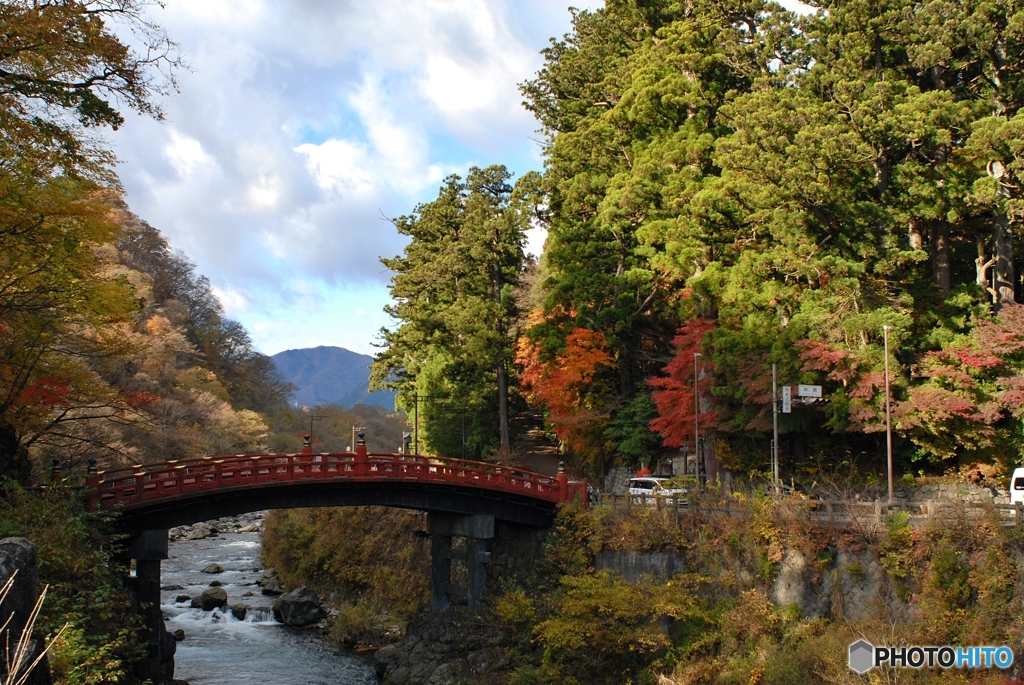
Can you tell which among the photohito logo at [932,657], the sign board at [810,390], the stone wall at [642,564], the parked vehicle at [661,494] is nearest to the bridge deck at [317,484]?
the parked vehicle at [661,494]

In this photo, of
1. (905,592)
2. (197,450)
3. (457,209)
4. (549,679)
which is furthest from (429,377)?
(905,592)

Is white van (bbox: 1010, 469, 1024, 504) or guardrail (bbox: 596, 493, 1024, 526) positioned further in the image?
white van (bbox: 1010, 469, 1024, 504)

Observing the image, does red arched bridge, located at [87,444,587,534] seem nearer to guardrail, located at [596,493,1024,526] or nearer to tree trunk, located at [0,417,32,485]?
tree trunk, located at [0,417,32,485]

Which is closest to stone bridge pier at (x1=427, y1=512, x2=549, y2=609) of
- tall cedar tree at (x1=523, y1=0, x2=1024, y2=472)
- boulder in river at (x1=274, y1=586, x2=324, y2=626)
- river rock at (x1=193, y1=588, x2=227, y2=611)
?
boulder in river at (x1=274, y1=586, x2=324, y2=626)

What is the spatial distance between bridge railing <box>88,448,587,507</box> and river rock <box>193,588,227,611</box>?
9.34 m

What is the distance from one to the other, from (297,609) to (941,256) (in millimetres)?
26943

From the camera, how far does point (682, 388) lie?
3550cm

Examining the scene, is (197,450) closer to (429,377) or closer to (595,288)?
(429,377)

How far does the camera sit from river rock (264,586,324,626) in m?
34.7

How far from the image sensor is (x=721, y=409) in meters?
33.8

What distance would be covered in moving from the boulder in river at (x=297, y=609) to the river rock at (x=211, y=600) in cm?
224

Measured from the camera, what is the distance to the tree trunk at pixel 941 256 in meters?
32.3

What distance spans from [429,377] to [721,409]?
73.6 feet

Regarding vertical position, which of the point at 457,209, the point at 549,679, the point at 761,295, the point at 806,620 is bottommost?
the point at 549,679
